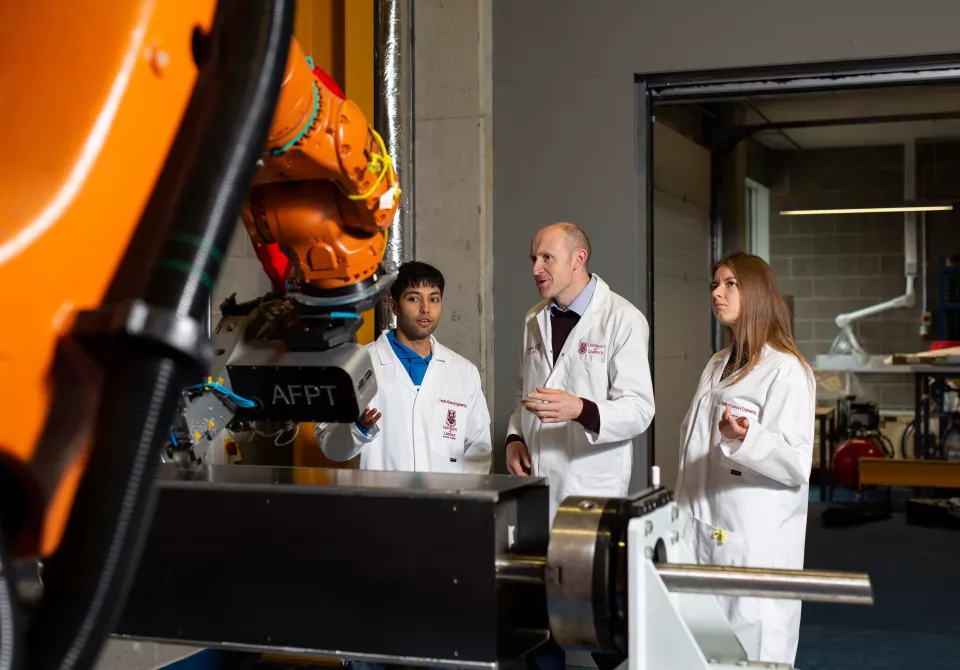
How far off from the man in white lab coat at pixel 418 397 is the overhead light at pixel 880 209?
9.14 meters

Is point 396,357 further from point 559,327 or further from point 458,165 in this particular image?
point 458,165

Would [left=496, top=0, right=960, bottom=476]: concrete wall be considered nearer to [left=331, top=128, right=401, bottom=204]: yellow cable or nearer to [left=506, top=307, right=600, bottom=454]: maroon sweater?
[left=506, top=307, right=600, bottom=454]: maroon sweater

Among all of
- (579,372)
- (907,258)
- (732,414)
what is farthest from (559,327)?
(907,258)

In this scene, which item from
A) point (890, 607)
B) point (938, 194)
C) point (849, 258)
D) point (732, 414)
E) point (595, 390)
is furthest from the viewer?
point (849, 258)

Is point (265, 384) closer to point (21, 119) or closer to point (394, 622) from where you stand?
point (394, 622)

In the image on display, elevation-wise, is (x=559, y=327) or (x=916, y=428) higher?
(x=559, y=327)

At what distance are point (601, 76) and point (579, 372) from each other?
4.75ft

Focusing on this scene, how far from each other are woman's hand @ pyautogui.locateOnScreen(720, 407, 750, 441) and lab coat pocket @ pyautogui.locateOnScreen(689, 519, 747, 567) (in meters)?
0.30

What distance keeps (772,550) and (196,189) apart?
237cm

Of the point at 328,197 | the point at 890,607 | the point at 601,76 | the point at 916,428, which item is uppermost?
the point at 601,76

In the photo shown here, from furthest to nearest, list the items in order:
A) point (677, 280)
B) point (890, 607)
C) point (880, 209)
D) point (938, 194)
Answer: point (938, 194) < point (880, 209) < point (677, 280) < point (890, 607)

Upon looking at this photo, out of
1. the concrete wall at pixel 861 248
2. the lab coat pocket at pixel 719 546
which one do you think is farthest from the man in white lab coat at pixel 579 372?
the concrete wall at pixel 861 248

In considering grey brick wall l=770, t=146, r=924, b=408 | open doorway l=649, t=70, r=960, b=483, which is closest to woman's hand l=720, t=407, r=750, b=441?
open doorway l=649, t=70, r=960, b=483

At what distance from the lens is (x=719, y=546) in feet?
9.30
